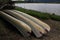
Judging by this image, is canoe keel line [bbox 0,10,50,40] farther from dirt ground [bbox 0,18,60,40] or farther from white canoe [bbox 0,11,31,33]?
dirt ground [bbox 0,18,60,40]

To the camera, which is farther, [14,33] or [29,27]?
[14,33]

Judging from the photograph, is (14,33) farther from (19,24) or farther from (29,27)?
(29,27)

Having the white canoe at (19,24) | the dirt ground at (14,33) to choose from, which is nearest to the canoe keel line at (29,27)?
the white canoe at (19,24)

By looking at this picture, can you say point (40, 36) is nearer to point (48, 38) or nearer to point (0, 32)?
point (48, 38)

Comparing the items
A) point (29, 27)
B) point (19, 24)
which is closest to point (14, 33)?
point (19, 24)

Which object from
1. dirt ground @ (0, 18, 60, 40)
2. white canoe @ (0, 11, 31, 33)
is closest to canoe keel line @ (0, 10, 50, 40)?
white canoe @ (0, 11, 31, 33)

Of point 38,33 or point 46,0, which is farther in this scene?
point 46,0

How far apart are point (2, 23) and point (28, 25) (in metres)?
1.08

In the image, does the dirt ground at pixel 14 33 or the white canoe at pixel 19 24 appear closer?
the white canoe at pixel 19 24

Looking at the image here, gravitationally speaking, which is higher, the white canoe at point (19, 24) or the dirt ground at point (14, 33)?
the white canoe at point (19, 24)

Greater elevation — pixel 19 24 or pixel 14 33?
pixel 19 24

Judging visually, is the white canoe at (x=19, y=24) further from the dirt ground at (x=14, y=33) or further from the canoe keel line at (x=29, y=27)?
the dirt ground at (x=14, y=33)

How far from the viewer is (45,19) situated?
540 cm

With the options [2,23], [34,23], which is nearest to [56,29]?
[34,23]
